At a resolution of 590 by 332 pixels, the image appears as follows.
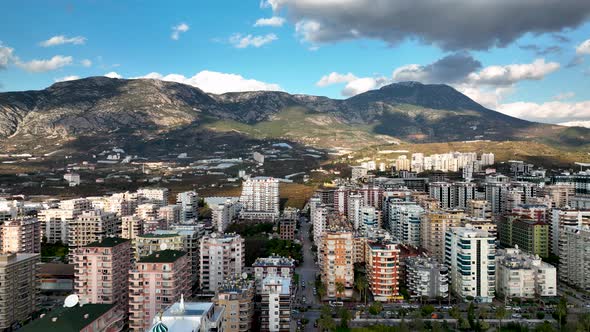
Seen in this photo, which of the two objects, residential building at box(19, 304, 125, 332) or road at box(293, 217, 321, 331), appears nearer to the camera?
residential building at box(19, 304, 125, 332)

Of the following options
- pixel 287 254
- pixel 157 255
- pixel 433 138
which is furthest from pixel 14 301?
pixel 433 138

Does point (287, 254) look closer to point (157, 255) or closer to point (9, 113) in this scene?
point (157, 255)

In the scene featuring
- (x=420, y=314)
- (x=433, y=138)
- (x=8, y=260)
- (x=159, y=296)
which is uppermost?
(x=433, y=138)

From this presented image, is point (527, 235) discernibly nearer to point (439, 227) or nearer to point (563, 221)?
point (563, 221)

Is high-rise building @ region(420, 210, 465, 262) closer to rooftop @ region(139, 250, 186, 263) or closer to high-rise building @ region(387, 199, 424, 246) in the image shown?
high-rise building @ region(387, 199, 424, 246)

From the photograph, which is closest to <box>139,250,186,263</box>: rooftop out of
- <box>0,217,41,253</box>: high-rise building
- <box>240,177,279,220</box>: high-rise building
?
<box>0,217,41,253</box>: high-rise building
